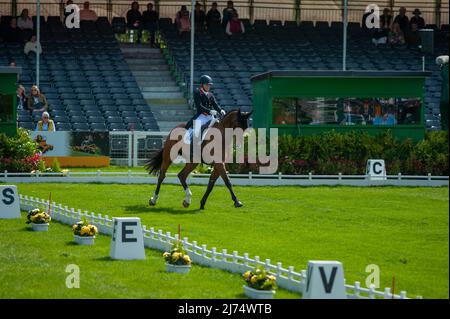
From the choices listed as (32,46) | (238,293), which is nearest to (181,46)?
(32,46)

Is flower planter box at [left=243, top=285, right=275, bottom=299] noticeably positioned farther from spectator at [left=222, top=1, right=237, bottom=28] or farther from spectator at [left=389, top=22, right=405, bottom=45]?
spectator at [left=389, top=22, right=405, bottom=45]

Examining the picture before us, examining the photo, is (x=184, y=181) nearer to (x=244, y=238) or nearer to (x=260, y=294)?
(x=244, y=238)

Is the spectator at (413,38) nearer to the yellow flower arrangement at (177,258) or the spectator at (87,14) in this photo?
the spectator at (87,14)

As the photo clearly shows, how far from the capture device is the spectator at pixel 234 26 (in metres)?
58.5

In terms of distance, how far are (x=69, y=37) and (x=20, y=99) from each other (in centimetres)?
1073

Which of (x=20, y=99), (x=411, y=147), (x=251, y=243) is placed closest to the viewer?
(x=251, y=243)

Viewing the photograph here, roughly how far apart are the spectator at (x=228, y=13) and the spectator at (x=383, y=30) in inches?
297

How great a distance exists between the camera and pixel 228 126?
28781 mm

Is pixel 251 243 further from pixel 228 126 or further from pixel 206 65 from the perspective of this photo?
pixel 206 65

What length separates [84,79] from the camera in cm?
5216

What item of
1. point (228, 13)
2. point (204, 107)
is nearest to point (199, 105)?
point (204, 107)

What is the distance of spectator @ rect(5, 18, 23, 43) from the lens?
176ft

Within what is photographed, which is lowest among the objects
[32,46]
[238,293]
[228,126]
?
[238,293]

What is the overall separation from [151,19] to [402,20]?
1278 centimetres
